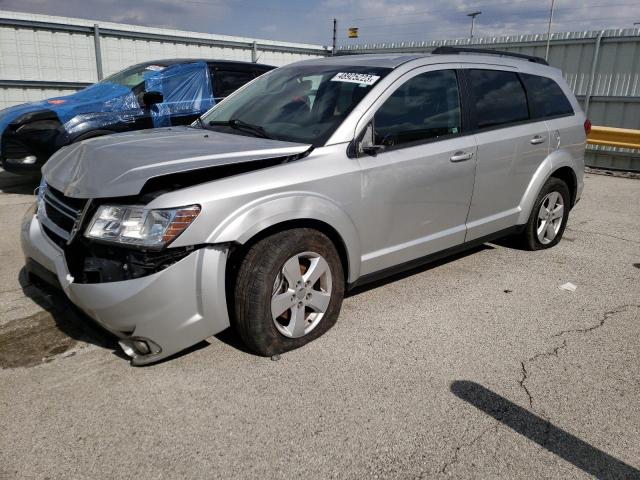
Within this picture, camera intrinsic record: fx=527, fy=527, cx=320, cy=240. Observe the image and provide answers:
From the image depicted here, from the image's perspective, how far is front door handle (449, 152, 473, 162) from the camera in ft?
12.5

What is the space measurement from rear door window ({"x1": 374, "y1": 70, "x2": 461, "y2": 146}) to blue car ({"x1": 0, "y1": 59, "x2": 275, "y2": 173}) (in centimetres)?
422

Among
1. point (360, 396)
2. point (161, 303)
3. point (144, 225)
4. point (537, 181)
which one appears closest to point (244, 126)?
point (144, 225)

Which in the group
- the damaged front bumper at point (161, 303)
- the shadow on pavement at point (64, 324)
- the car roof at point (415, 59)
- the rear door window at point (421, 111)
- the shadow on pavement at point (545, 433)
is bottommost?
the shadow on pavement at point (545, 433)

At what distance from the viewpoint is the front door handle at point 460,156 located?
3.82 metres

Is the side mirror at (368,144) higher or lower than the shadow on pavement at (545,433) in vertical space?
higher

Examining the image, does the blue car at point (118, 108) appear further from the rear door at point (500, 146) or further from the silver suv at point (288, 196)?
the rear door at point (500, 146)

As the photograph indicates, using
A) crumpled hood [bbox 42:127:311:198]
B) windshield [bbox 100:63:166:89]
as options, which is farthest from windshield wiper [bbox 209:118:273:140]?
windshield [bbox 100:63:166:89]

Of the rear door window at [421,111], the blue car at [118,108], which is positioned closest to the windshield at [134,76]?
the blue car at [118,108]

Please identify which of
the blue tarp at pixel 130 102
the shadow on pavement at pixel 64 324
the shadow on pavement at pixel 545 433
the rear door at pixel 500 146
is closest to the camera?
the shadow on pavement at pixel 545 433

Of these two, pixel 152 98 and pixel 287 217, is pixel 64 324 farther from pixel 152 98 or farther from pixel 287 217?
pixel 152 98

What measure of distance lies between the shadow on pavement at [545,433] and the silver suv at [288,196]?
3.26 feet

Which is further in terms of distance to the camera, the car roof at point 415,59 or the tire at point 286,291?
the car roof at point 415,59

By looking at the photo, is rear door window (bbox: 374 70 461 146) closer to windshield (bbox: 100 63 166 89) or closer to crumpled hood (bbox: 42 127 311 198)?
crumpled hood (bbox: 42 127 311 198)

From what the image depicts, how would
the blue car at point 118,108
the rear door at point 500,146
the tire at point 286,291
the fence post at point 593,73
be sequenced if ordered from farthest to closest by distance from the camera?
the fence post at point 593,73, the blue car at point 118,108, the rear door at point 500,146, the tire at point 286,291
